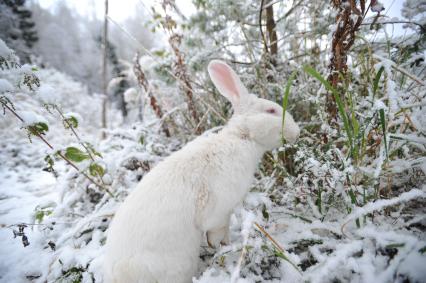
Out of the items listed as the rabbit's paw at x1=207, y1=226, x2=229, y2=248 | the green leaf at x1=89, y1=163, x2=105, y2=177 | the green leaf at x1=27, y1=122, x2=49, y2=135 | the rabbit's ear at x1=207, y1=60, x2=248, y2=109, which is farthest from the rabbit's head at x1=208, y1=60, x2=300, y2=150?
the green leaf at x1=27, y1=122, x2=49, y2=135

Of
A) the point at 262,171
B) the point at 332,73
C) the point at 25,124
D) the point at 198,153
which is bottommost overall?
the point at 262,171

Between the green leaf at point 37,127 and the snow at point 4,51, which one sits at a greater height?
the snow at point 4,51

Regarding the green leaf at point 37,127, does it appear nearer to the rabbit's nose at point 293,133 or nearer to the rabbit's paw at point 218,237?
the rabbit's paw at point 218,237

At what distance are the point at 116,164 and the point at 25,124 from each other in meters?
0.83

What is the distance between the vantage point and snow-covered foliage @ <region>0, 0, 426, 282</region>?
125 cm

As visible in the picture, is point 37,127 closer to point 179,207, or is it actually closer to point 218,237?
point 179,207

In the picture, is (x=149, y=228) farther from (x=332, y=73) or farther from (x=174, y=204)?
(x=332, y=73)

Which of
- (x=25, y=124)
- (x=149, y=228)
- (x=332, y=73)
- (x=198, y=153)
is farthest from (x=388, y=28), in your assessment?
(x=25, y=124)

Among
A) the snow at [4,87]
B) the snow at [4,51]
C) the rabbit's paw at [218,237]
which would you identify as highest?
the snow at [4,51]

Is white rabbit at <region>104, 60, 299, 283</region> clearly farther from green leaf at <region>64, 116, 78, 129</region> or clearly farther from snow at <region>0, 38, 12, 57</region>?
snow at <region>0, 38, 12, 57</region>

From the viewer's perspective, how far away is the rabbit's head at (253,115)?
1872 millimetres

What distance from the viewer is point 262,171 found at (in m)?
2.52

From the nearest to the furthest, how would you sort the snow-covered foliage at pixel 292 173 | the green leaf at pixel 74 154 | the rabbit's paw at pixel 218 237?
the snow-covered foliage at pixel 292 173 → the rabbit's paw at pixel 218 237 → the green leaf at pixel 74 154

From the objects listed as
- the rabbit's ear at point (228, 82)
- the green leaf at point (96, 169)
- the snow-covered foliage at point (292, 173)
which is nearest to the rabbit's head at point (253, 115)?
the rabbit's ear at point (228, 82)
